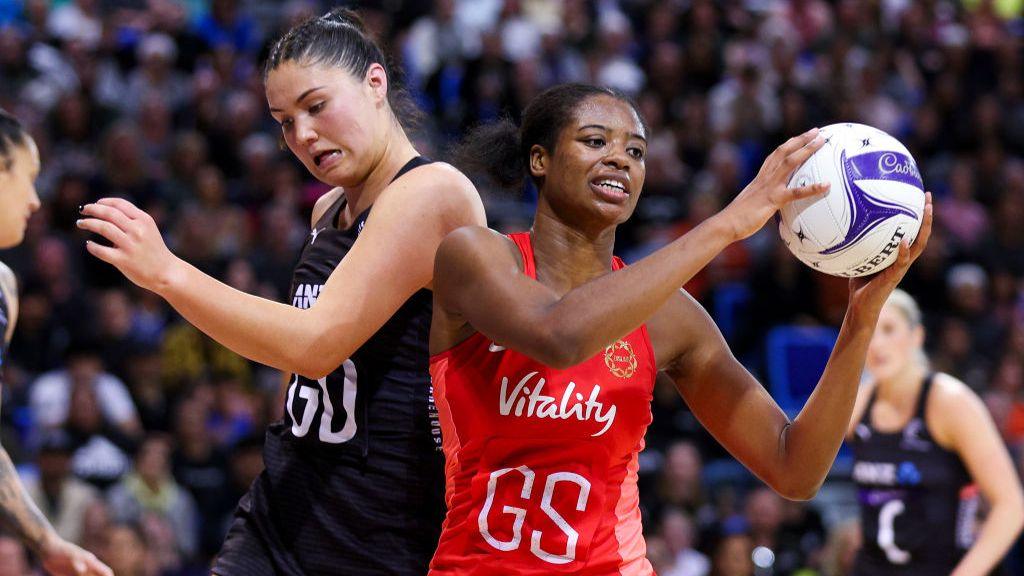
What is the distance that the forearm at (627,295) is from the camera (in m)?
2.77

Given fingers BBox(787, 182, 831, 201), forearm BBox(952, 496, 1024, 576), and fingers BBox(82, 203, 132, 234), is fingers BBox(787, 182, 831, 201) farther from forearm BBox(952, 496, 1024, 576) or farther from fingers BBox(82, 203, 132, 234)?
forearm BBox(952, 496, 1024, 576)

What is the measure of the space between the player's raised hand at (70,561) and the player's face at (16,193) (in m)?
0.90

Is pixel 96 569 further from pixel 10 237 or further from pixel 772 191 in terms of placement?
pixel 772 191

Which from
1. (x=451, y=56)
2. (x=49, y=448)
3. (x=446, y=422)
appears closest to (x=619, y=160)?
(x=446, y=422)

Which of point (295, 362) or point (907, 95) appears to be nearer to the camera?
point (295, 362)

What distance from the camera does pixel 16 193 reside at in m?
3.82

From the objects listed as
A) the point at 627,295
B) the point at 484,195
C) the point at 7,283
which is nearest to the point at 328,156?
the point at 627,295

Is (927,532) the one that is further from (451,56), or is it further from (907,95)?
(907,95)

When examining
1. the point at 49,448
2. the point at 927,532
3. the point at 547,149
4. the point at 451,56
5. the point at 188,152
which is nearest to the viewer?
the point at 547,149

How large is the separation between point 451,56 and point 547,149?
8.53 meters

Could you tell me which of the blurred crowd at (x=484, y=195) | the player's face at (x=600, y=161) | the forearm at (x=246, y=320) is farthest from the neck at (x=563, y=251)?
the blurred crowd at (x=484, y=195)

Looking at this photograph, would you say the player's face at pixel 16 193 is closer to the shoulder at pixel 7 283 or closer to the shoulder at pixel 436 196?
the shoulder at pixel 7 283

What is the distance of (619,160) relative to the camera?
3084 millimetres

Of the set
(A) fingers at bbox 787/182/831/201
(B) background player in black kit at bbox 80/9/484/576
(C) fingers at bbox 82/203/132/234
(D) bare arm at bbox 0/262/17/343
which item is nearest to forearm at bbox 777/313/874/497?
(A) fingers at bbox 787/182/831/201
